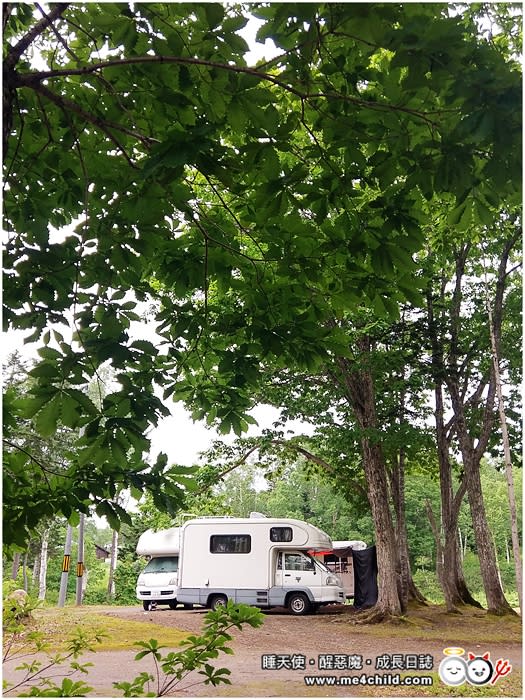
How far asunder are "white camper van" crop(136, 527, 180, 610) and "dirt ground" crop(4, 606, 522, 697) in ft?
1.66

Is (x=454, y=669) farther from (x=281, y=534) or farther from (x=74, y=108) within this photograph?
(x=281, y=534)

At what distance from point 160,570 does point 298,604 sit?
1695 millimetres

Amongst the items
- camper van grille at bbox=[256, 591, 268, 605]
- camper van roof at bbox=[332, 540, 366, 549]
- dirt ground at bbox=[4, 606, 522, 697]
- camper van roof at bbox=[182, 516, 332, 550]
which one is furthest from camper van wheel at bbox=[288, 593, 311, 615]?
camper van roof at bbox=[332, 540, 366, 549]

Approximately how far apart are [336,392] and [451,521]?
1782 millimetres

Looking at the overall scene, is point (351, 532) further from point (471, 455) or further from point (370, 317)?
point (370, 317)

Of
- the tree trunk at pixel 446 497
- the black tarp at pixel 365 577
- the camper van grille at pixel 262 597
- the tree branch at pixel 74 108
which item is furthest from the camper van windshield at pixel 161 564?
the tree branch at pixel 74 108

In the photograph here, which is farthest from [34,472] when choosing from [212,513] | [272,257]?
[212,513]

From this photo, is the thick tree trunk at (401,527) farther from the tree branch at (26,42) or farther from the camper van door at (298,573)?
the tree branch at (26,42)

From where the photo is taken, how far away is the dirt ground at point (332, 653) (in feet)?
11.2

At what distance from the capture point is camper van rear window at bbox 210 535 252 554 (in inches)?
250

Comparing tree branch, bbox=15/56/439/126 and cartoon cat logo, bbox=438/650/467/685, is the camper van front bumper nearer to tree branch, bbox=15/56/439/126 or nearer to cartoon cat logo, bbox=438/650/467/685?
cartoon cat logo, bbox=438/650/467/685

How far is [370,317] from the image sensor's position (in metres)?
4.84

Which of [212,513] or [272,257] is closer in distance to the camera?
[272,257]

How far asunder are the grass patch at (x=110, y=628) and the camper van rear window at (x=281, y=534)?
4.99ft
